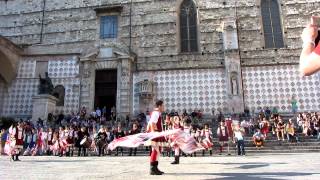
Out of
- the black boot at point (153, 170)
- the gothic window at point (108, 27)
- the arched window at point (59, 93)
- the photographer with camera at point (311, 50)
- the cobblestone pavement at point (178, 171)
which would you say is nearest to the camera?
the photographer with camera at point (311, 50)

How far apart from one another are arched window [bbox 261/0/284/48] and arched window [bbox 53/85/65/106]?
49.1 ft

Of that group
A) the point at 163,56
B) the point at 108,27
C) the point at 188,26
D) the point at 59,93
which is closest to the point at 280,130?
the point at 163,56

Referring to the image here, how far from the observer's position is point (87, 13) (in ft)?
81.3

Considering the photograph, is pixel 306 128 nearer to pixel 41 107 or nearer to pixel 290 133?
pixel 290 133

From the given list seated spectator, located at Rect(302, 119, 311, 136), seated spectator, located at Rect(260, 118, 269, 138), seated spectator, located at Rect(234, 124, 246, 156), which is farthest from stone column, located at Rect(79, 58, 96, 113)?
seated spectator, located at Rect(302, 119, 311, 136)

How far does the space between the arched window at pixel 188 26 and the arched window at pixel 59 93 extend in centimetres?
925

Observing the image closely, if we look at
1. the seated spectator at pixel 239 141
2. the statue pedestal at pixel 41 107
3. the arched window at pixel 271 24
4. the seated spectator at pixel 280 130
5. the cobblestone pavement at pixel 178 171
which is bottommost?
the cobblestone pavement at pixel 178 171

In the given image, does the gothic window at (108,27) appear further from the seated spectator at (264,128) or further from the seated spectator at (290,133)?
the seated spectator at (290,133)

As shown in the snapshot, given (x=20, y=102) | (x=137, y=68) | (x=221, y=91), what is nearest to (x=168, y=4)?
(x=137, y=68)

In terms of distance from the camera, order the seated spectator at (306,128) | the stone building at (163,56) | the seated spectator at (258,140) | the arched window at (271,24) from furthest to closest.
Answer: the arched window at (271,24), the stone building at (163,56), the seated spectator at (306,128), the seated spectator at (258,140)

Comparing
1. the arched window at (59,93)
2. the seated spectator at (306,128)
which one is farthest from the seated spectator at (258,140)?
the arched window at (59,93)

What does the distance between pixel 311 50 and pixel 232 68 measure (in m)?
19.5

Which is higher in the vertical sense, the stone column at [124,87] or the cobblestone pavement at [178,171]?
the stone column at [124,87]

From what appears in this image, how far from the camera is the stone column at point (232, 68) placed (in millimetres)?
20422
